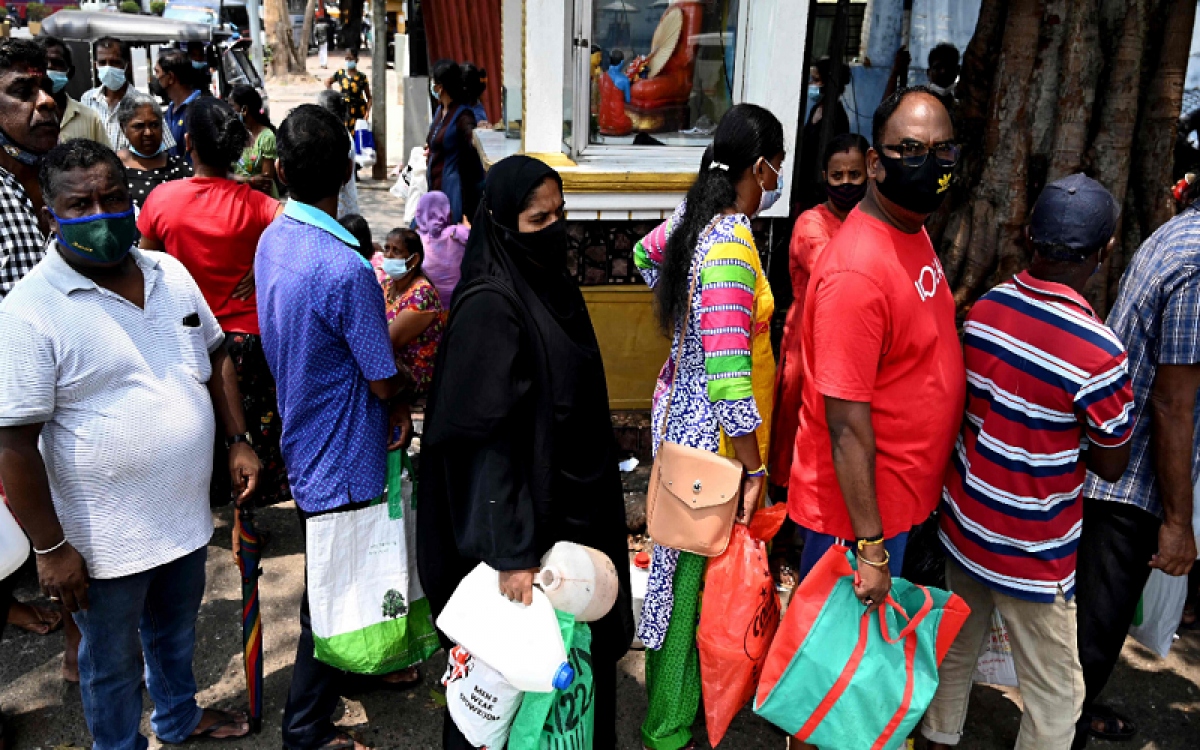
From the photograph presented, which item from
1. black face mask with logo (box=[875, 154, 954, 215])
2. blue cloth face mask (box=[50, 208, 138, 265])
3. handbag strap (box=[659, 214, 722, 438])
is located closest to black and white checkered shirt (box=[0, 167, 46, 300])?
blue cloth face mask (box=[50, 208, 138, 265])

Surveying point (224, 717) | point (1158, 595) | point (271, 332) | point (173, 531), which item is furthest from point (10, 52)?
point (1158, 595)

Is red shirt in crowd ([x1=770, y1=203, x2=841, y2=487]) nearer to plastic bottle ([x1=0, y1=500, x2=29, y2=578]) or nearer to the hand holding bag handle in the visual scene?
the hand holding bag handle

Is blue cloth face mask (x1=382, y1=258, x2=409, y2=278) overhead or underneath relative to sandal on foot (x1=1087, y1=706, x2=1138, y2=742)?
overhead

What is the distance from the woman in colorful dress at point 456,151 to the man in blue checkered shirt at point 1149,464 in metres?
4.67

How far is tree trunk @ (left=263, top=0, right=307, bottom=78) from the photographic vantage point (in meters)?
24.0

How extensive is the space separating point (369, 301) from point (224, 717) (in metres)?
1.55

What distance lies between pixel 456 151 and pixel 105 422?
14.9ft

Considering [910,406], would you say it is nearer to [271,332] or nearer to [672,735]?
[672,735]

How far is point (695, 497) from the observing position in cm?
255

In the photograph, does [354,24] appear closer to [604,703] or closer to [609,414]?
[609,414]

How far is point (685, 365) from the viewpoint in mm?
2711

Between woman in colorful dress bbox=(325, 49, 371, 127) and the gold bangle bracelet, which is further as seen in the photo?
woman in colorful dress bbox=(325, 49, 371, 127)

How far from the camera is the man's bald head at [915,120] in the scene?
2.15m

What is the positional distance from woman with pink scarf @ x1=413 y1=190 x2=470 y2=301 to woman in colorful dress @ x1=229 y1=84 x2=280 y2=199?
0.81 metres
